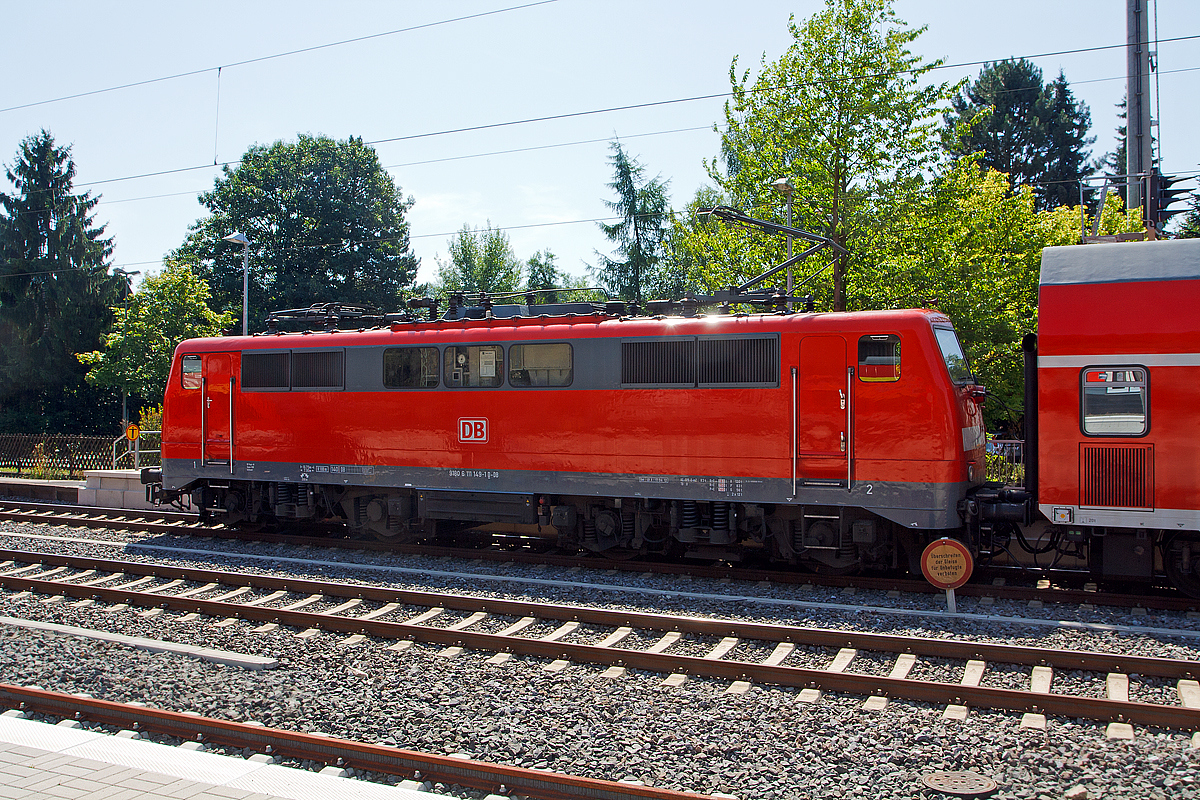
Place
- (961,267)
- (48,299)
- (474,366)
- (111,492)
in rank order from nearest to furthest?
(474,366), (111,492), (961,267), (48,299)

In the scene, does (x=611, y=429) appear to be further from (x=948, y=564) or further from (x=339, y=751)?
(x=339, y=751)

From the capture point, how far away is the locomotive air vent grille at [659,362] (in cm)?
1234

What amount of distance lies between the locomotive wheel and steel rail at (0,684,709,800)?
8.02 metres

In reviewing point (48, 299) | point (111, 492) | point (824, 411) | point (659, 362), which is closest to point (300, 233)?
point (48, 299)

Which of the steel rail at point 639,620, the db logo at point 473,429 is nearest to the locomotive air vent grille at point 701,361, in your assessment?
the db logo at point 473,429

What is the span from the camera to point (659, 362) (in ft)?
41.0

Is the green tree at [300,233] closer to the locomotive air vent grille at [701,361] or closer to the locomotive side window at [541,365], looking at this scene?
the locomotive side window at [541,365]

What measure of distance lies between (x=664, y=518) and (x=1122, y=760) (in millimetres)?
7449

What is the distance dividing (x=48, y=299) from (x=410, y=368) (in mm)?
41163

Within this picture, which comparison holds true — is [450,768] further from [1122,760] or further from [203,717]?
[1122,760]

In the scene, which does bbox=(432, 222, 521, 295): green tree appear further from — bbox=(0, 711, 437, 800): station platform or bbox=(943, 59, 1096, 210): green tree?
bbox=(0, 711, 437, 800): station platform

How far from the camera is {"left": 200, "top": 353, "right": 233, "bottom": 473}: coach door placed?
1599 centimetres

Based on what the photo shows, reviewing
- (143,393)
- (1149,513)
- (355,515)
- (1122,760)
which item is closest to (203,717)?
(1122,760)

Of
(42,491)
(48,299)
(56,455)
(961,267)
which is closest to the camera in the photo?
(42,491)
